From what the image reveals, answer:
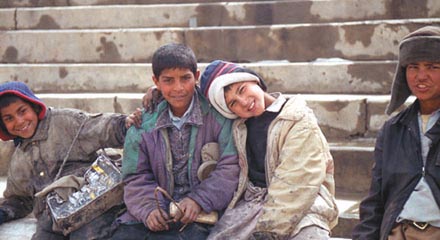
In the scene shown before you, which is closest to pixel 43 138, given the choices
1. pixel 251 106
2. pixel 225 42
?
pixel 251 106

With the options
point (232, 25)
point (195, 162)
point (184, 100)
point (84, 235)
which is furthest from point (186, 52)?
point (232, 25)

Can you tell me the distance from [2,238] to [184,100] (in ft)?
4.75

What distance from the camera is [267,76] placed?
5.48 meters

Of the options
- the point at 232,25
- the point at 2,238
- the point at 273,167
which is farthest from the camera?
the point at 232,25

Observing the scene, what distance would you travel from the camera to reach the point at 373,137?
473cm

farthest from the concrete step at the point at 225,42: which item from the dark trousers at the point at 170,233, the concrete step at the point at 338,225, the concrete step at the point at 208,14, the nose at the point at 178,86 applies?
the dark trousers at the point at 170,233

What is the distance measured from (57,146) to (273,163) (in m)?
1.34

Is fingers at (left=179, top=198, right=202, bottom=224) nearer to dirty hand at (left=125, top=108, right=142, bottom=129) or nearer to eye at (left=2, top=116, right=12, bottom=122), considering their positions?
dirty hand at (left=125, top=108, right=142, bottom=129)

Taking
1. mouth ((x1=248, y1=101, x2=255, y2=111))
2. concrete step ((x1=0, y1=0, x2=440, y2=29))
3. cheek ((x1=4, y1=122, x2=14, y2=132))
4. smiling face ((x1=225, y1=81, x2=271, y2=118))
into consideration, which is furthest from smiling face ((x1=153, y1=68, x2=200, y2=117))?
concrete step ((x1=0, y1=0, x2=440, y2=29))

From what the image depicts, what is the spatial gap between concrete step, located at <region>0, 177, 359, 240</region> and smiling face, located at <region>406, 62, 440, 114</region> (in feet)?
3.64

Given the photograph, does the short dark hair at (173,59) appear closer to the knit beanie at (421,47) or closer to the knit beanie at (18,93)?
the knit beanie at (18,93)

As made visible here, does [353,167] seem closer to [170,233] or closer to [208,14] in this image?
[170,233]

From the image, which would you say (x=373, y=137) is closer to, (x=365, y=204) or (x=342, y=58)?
(x=342, y=58)

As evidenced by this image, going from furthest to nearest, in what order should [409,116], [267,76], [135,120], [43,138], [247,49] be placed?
1. [247,49]
2. [267,76]
3. [43,138]
4. [135,120]
5. [409,116]
